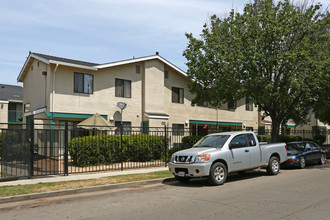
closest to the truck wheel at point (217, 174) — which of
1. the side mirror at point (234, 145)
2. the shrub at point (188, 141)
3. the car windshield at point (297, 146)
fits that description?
the side mirror at point (234, 145)

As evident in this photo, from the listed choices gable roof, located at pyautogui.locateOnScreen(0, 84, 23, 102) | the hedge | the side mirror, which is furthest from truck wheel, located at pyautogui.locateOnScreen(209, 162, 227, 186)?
gable roof, located at pyautogui.locateOnScreen(0, 84, 23, 102)

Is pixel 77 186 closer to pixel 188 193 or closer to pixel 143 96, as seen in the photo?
pixel 188 193

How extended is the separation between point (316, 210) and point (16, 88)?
126ft

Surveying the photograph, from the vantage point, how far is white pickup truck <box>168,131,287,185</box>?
397 inches

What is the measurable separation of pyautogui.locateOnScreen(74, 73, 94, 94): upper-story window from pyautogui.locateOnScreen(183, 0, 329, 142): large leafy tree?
748 centimetres

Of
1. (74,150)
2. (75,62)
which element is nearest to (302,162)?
(74,150)

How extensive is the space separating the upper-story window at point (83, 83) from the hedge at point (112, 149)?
6.50 m

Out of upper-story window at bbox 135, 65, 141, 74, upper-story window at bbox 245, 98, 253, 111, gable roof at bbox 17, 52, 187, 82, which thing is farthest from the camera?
upper-story window at bbox 245, 98, 253, 111

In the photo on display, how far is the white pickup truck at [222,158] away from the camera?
1008 centimetres

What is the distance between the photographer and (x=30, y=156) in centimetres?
1131

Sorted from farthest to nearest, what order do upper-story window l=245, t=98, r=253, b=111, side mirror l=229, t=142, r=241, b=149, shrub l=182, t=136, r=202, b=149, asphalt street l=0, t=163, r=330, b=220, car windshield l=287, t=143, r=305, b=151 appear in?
upper-story window l=245, t=98, r=253, b=111
shrub l=182, t=136, r=202, b=149
car windshield l=287, t=143, r=305, b=151
side mirror l=229, t=142, r=241, b=149
asphalt street l=0, t=163, r=330, b=220

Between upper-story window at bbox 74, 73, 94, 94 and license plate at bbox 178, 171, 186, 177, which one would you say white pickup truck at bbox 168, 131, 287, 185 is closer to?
license plate at bbox 178, 171, 186, 177

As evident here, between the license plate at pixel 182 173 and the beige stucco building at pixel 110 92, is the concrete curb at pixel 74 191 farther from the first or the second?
the beige stucco building at pixel 110 92

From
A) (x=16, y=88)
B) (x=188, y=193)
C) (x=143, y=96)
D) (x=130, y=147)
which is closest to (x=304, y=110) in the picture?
(x=143, y=96)
